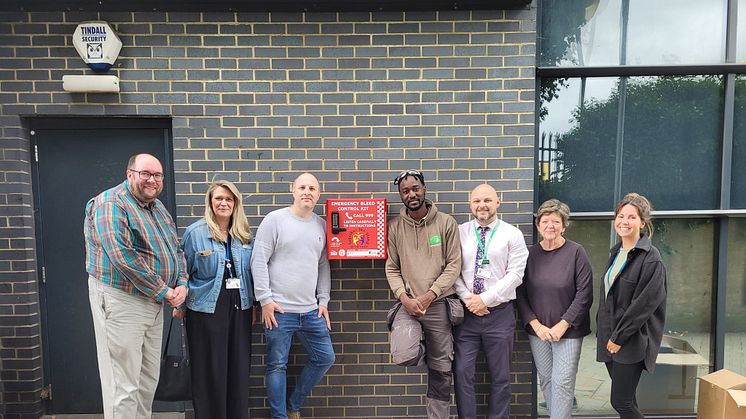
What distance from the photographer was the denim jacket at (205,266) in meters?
2.93

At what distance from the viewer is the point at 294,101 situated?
136 inches

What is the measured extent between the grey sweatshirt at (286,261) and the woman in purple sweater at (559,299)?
153cm

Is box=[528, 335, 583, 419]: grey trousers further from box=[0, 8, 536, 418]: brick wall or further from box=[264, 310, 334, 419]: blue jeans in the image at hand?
box=[264, 310, 334, 419]: blue jeans

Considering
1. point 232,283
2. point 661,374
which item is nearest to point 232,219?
point 232,283

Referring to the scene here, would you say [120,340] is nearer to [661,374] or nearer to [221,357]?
[221,357]

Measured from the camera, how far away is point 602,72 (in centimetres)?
360

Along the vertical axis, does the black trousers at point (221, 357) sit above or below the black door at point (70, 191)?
below

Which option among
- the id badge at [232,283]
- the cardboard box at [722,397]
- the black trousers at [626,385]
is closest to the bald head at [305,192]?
the id badge at [232,283]

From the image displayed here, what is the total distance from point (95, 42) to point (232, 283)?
2.10 metres

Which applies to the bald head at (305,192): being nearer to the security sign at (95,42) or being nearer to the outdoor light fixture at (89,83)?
the outdoor light fixture at (89,83)

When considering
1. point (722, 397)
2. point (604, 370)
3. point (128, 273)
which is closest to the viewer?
point (128, 273)

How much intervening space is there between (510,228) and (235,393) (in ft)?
7.35

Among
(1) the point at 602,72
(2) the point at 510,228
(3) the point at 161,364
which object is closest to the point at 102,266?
(3) the point at 161,364

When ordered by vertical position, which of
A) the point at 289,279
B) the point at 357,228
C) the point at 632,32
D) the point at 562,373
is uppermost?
the point at 632,32
